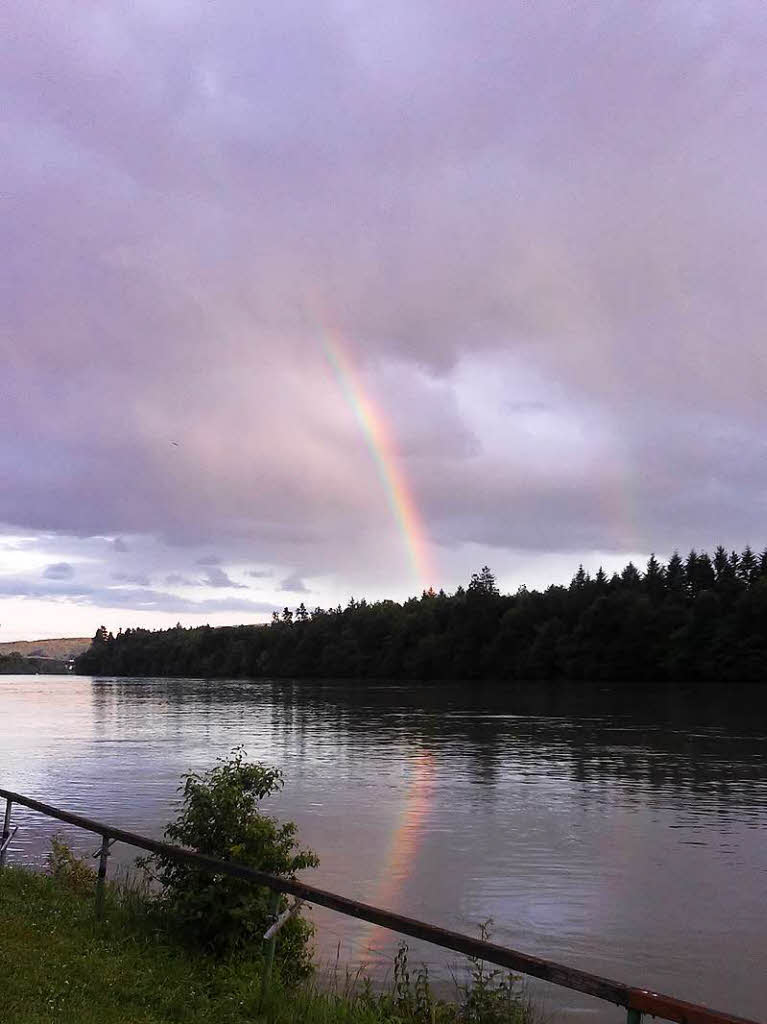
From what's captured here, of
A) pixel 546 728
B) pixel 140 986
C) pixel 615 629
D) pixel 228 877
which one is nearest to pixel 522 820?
pixel 228 877

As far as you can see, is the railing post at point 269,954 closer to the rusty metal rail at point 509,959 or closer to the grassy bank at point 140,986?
the grassy bank at point 140,986

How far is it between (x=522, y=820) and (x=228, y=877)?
71.2 ft

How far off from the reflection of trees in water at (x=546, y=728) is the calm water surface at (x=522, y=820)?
303 mm

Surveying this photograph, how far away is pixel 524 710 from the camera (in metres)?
87.5

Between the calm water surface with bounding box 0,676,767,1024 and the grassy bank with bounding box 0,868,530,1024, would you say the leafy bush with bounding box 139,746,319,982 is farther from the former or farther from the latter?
the calm water surface with bounding box 0,676,767,1024

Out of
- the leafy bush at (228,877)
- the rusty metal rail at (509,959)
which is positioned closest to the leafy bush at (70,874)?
the leafy bush at (228,877)

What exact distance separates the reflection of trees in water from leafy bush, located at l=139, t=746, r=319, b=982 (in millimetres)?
27781

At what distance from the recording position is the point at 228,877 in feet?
35.0

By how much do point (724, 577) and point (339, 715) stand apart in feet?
299

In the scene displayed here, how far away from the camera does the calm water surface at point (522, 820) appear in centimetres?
1714

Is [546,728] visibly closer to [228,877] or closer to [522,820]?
[522,820]

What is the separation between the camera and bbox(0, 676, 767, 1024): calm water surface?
17.1 metres

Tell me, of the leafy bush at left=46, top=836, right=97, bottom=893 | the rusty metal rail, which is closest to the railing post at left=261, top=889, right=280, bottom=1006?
the rusty metal rail

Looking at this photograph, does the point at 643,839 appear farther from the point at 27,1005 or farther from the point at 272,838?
the point at 27,1005
